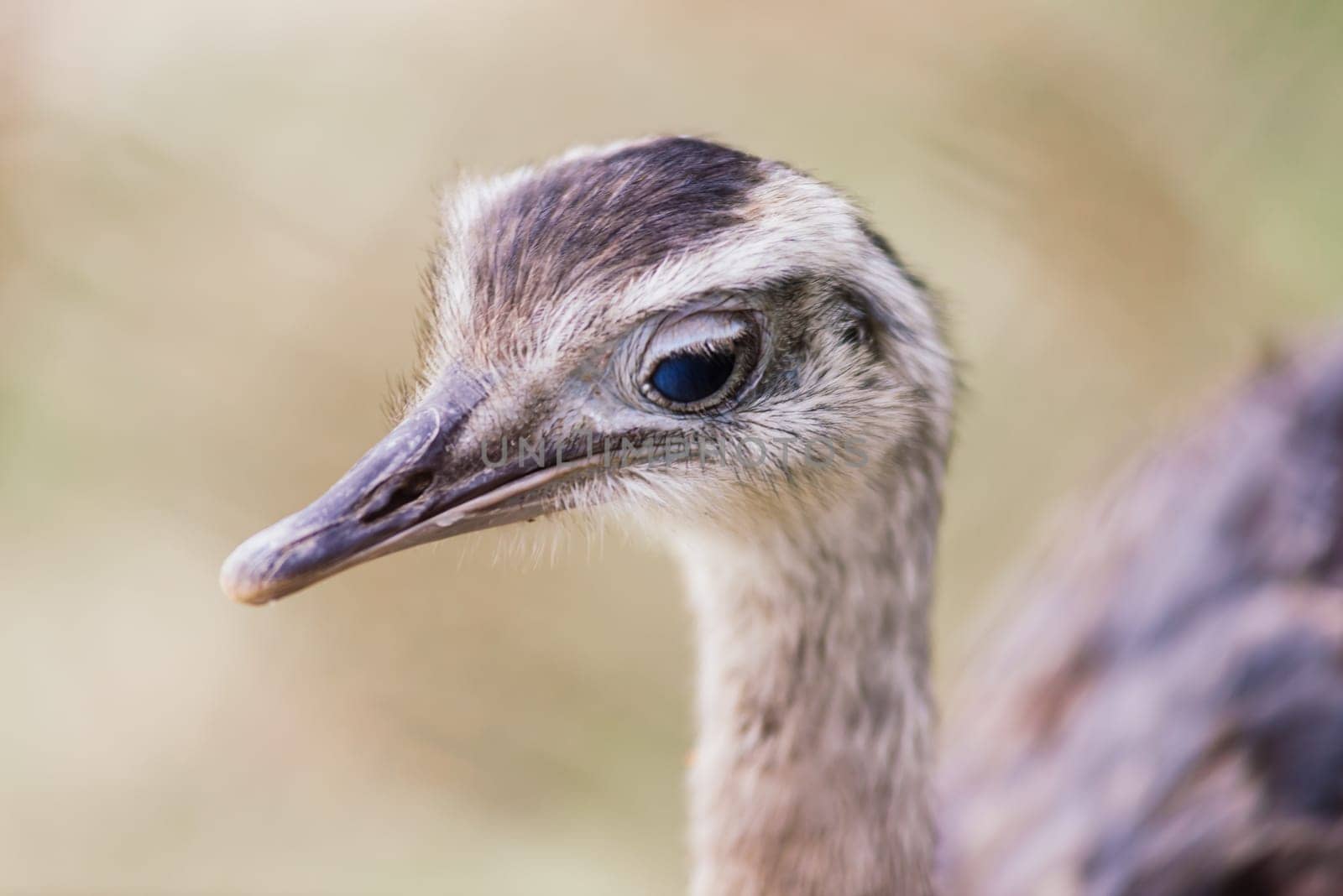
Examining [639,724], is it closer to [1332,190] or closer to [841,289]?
[841,289]

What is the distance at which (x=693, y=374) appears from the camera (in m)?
1.68

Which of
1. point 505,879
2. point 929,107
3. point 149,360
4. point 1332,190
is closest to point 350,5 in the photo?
point 149,360

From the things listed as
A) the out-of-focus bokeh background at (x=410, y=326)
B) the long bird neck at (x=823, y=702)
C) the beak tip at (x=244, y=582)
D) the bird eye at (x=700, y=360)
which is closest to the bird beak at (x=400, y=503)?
the beak tip at (x=244, y=582)

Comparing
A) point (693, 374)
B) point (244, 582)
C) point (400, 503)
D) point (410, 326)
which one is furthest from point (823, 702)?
point (410, 326)

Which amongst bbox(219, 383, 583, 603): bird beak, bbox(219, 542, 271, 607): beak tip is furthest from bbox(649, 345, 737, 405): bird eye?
bbox(219, 542, 271, 607): beak tip

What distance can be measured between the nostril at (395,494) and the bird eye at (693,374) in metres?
0.29

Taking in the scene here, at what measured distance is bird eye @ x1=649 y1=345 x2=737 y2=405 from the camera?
1661 mm

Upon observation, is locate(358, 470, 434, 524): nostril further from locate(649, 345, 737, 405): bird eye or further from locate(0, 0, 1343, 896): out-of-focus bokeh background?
locate(0, 0, 1343, 896): out-of-focus bokeh background

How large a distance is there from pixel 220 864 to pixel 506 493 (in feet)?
6.46

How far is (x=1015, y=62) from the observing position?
3971 millimetres

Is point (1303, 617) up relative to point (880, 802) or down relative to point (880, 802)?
up

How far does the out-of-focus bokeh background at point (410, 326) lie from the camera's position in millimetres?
3287

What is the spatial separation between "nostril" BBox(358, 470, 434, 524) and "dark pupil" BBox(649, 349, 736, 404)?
29 centimetres

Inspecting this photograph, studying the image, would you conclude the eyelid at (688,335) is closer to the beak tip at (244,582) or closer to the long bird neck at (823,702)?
the long bird neck at (823,702)
